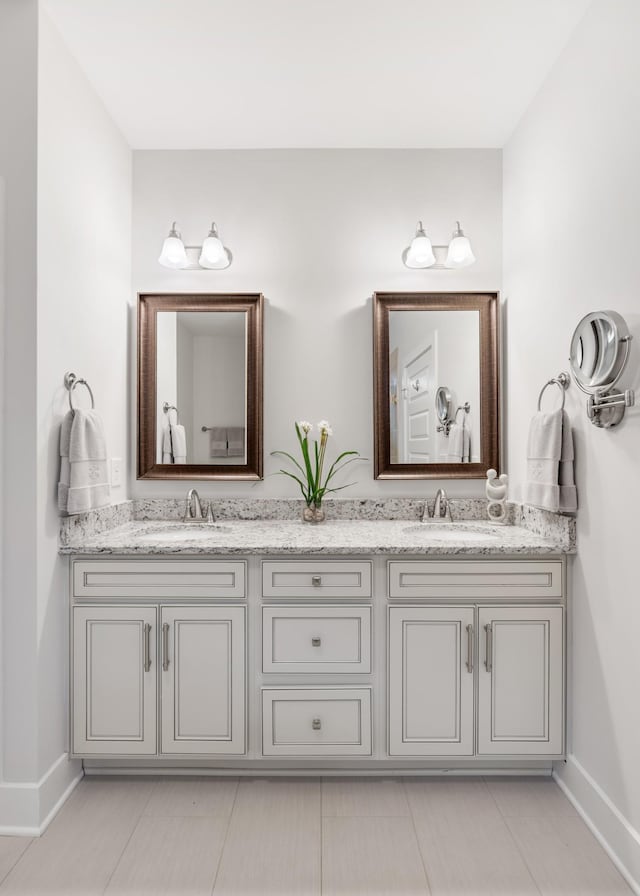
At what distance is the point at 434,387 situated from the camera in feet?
8.66

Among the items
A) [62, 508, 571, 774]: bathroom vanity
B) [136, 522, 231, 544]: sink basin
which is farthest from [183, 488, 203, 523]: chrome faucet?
[62, 508, 571, 774]: bathroom vanity

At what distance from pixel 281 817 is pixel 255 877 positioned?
263 mm

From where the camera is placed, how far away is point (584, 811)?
6.23ft

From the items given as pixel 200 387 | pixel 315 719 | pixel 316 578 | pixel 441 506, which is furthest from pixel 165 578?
pixel 441 506

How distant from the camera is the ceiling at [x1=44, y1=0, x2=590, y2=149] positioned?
188 cm

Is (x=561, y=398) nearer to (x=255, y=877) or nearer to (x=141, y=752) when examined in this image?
(x=255, y=877)

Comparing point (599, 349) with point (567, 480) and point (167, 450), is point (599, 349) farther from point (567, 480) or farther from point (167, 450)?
point (167, 450)

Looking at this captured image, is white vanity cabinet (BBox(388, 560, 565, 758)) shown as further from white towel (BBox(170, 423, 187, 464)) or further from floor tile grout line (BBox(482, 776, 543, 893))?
white towel (BBox(170, 423, 187, 464))

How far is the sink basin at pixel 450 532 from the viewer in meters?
2.35

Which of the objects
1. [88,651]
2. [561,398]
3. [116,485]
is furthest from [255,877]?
[561,398]

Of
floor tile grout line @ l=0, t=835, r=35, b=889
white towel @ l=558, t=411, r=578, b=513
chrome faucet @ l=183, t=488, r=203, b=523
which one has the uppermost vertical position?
white towel @ l=558, t=411, r=578, b=513

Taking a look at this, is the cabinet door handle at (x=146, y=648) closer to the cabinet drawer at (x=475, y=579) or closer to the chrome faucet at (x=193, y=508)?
the chrome faucet at (x=193, y=508)

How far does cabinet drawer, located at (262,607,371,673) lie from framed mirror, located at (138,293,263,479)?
0.77m

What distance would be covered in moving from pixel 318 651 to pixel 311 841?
1.82ft
